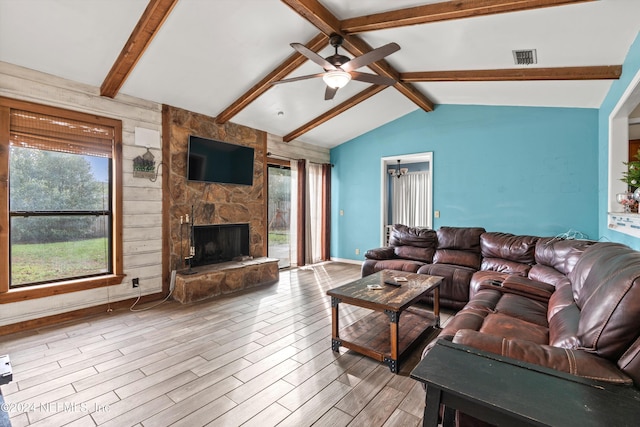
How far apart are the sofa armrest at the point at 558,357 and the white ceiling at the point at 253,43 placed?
2.69 m

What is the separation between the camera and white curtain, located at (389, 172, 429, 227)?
23.1 ft

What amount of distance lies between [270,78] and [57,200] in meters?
2.93

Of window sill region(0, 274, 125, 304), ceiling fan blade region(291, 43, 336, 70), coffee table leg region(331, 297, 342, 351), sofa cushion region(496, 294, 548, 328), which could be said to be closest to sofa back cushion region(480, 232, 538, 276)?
sofa cushion region(496, 294, 548, 328)

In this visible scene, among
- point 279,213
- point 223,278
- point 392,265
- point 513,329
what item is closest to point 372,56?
point 513,329

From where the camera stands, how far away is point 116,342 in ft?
9.39

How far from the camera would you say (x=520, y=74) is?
3.69m

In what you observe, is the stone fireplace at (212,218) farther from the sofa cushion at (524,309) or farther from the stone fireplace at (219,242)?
the sofa cushion at (524,309)

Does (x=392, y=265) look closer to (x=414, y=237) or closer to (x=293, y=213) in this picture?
(x=414, y=237)

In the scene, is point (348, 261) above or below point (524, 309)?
below

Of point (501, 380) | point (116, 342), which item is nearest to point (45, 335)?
point (116, 342)

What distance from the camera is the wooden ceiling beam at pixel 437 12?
240 cm

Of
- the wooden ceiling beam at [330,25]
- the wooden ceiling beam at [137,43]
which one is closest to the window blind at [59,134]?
the wooden ceiling beam at [137,43]

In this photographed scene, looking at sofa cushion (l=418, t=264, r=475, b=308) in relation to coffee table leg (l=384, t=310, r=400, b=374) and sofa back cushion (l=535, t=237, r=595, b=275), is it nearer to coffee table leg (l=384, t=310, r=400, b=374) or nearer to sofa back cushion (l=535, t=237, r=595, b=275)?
sofa back cushion (l=535, t=237, r=595, b=275)

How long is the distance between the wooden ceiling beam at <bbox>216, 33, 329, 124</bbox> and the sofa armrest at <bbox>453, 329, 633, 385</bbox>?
3.26m
